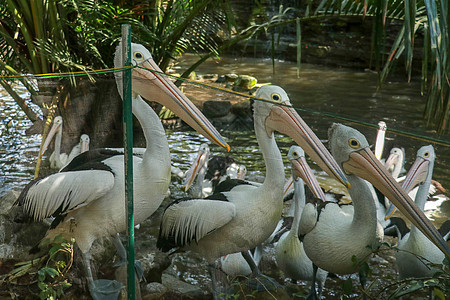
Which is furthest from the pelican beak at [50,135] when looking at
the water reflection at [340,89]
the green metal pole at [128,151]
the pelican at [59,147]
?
the water reflection at [340,89]

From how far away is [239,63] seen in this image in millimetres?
14539

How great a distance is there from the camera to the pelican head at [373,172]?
2.64 metres

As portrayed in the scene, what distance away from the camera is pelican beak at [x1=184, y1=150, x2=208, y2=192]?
9.09 ft

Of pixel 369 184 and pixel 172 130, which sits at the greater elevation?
pixel 172 130

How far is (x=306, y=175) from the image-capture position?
2.89 m

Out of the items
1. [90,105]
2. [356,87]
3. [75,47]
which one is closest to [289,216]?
[90,105]

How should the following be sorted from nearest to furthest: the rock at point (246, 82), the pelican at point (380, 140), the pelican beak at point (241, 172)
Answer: the pelican at point (380, 140)
the pelican beak at point (241, 172)
the rock at point (246, 82)

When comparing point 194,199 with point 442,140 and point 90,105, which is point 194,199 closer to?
point 90,105

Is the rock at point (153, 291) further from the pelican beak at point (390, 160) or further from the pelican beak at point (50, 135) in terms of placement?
the pelican beak at point (390, 160)

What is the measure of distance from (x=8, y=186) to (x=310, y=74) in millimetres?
10979

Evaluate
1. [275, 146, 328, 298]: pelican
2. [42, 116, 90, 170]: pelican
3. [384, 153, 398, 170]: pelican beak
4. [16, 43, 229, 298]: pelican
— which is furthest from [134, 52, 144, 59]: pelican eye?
[384, 153, 398, 170]: pelican beak

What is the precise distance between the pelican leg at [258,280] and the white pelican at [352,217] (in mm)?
292

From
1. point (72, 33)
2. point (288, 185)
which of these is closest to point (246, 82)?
point (72, 33)

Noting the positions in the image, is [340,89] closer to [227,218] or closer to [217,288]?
[227,218]
